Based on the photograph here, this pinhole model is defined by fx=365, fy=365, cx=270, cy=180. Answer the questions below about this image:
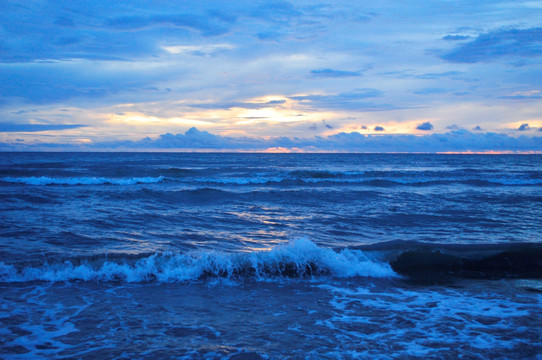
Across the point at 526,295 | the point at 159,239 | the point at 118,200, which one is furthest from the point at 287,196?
the point at 526,295

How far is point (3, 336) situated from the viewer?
14.6ft

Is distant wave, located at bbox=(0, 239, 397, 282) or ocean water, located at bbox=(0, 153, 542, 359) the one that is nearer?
ocean water, located at bbox=(0, 153, 542, 359)

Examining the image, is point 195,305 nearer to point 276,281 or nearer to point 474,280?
point 276,281

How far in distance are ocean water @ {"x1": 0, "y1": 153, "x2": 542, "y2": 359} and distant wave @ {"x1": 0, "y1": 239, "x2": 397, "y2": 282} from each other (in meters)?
0.03

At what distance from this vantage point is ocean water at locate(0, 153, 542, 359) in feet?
14.3

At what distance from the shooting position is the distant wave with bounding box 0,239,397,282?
664cm

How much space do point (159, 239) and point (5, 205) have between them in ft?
27.4

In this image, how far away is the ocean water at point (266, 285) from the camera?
4371mm

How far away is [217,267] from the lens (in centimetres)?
712

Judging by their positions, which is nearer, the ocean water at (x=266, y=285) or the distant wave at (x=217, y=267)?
the ocean water at (x=266, y=285)

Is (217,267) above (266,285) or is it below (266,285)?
above

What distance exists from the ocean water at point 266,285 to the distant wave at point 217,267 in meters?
0.03

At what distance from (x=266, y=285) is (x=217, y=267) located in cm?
110

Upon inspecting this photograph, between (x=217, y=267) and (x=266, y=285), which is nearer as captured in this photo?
(x=266, y=285)
